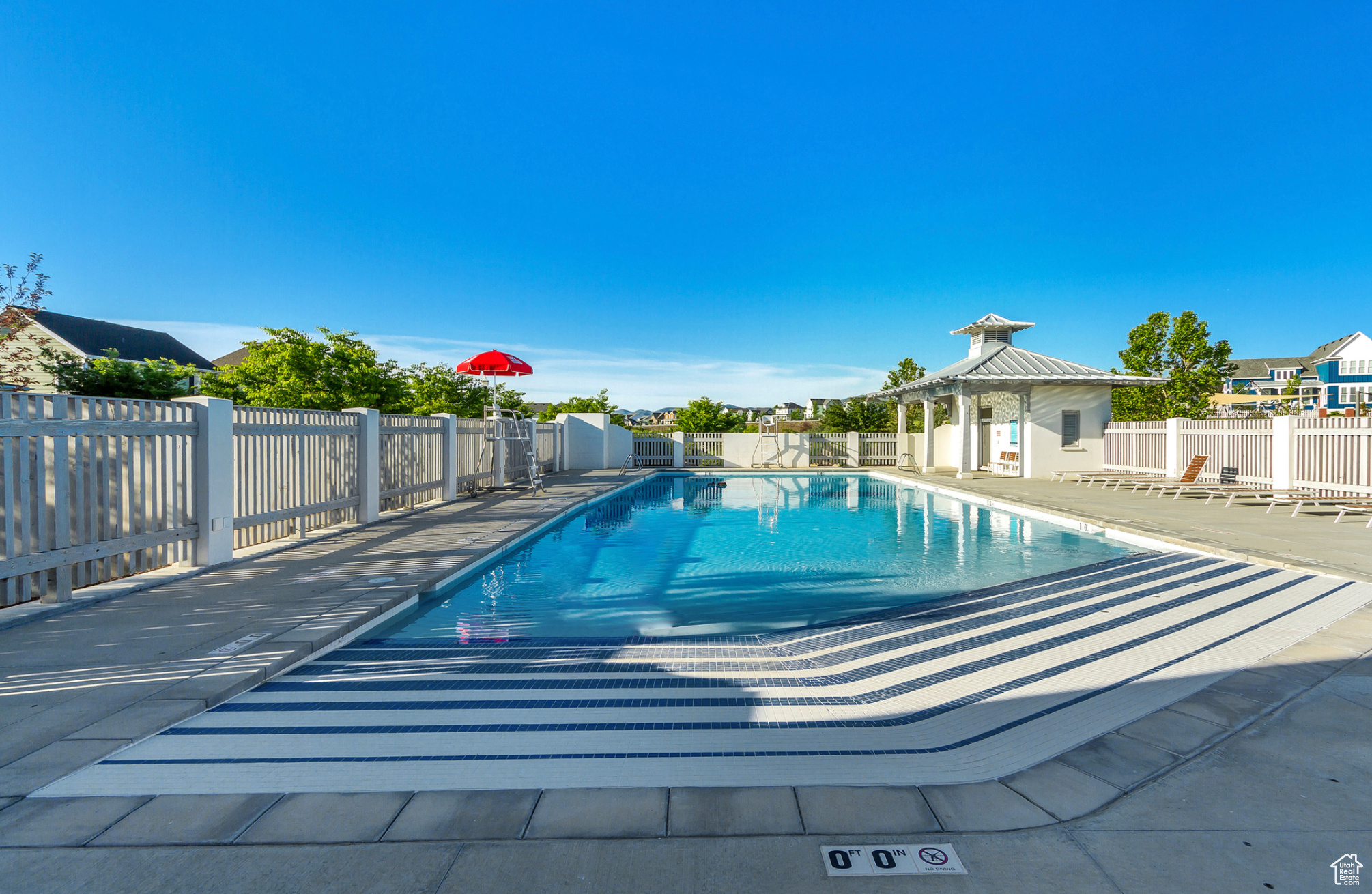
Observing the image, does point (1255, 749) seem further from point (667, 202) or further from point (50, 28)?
point (667, 202)

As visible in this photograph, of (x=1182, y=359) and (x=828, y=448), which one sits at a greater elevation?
(x=1182, y=359)

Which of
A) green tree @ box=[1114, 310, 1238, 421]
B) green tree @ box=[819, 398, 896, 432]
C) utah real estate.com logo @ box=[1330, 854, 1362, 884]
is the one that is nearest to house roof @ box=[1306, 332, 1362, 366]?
green tree @ box=[1114, 310, 1238, 421]

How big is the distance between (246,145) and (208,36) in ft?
12.4

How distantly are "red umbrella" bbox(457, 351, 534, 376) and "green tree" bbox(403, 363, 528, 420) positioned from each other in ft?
42.6

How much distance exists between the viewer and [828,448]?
2408 centimetres

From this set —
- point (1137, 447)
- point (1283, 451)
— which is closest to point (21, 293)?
point (1283, 451)

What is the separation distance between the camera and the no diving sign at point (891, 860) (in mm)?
1729

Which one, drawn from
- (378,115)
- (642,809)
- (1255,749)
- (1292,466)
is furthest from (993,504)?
(378,115)

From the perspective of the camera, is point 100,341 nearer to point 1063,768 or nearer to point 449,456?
point 449,456

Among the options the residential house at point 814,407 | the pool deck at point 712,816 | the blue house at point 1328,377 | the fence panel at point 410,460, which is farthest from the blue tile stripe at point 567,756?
the blue house at point 1328,377

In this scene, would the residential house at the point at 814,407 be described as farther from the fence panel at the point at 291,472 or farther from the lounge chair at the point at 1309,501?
the fence panel at the point at 291,472

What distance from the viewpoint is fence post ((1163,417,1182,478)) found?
48.0ft

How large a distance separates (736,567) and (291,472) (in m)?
5.31

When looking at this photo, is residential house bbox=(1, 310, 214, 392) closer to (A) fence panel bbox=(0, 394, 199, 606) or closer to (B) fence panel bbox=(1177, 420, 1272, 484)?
(A) fence panel bbox=(0, 394, 199, 606)
